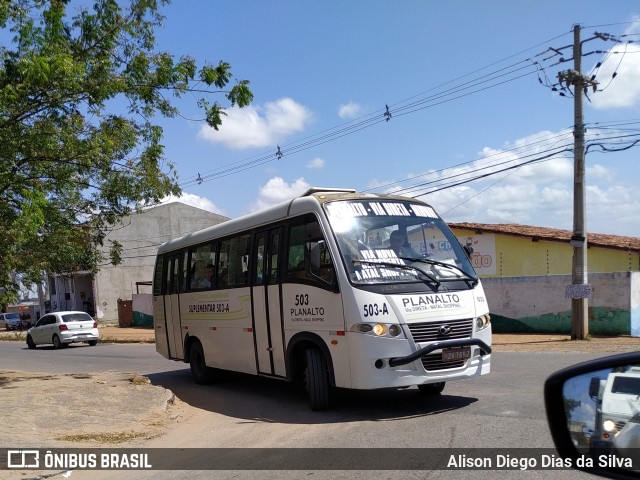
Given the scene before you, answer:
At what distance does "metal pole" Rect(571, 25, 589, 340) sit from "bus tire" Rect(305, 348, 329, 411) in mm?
13564

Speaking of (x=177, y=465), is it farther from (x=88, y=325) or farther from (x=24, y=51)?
(x=88, y=325)

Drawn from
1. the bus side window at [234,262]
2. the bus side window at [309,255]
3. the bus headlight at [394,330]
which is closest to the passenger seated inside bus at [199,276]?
the bus side window at [234,262]

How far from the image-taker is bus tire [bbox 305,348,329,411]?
28.2 feet

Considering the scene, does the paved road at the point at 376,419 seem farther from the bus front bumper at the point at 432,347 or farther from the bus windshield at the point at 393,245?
the bus windshield at the point at 393,245

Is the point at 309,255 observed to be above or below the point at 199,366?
above

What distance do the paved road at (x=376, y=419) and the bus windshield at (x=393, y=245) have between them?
176cm

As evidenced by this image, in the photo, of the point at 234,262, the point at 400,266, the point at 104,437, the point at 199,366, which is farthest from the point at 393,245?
the point at 199,366

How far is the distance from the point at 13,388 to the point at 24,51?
625cm

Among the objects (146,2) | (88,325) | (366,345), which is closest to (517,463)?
(366,345)

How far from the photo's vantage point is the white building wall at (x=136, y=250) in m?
50.0

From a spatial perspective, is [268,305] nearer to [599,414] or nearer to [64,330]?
[599,414]

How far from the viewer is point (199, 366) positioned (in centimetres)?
1287

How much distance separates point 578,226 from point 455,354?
13.6 metres

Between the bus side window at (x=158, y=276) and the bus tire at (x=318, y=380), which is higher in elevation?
the bus side window at (x=158, y=276)
